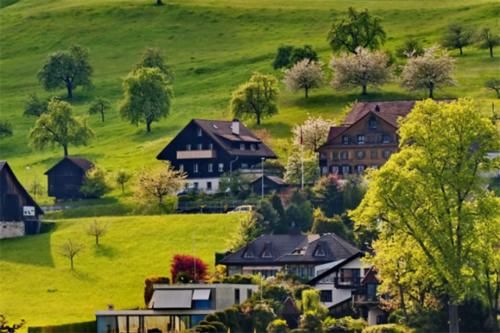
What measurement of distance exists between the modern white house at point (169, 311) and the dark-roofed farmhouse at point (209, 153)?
56159mm

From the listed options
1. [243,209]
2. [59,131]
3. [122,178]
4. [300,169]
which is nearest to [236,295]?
[243,209]

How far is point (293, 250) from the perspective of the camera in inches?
5231

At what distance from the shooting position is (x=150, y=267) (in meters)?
135

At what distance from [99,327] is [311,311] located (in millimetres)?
12779

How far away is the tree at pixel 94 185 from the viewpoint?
171 meters

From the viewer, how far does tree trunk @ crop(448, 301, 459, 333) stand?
105m

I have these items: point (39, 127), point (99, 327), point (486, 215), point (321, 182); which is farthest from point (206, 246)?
point (39, 127)

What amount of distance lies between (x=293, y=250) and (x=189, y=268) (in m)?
10.2

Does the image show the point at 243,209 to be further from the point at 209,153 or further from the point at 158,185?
the point at 209,153

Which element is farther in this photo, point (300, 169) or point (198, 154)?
point (198, 154)

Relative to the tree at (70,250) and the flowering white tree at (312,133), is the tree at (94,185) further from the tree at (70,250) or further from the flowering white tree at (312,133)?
the tree at (70,250)

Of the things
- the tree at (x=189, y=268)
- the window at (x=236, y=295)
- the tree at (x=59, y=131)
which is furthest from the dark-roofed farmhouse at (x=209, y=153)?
the window at (x=236, y=295)

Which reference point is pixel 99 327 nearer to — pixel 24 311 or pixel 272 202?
pixel 24 311

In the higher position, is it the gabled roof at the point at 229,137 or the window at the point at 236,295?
the gabled roof at the point at 229,137
